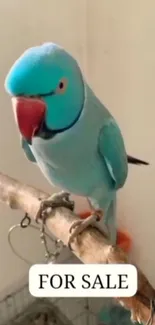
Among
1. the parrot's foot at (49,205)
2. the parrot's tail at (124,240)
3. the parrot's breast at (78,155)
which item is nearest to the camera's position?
the parrot's breast at (78,155)

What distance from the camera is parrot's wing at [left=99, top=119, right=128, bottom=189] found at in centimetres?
70

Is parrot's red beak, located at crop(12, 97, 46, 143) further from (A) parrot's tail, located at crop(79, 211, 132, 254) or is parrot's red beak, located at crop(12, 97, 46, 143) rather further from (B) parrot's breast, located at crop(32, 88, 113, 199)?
(A) parrot's tail, located at crop(79, 211, 132, 254)

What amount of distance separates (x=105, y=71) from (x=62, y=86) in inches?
27.4

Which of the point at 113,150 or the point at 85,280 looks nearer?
the point at 85,280

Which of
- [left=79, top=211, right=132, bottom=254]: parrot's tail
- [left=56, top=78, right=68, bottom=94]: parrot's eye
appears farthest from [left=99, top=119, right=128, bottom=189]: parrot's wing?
[left=79, top=211, right=132, bottom=254]: parrot's tail

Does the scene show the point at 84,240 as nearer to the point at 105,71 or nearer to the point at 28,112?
the point at 28,112

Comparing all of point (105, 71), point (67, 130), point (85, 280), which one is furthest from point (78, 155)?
point (105, 71)

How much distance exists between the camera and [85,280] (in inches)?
21.0

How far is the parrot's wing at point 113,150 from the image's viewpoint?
700 millimetres

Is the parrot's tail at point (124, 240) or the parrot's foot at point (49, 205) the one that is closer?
the parrot's foot at point (49, 205)

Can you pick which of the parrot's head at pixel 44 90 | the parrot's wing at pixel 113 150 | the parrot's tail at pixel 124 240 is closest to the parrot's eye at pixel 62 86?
the parrot's head at pixel 44 90

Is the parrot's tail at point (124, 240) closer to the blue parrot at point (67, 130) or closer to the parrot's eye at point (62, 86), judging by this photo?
the blue parrot at point (67, 130)

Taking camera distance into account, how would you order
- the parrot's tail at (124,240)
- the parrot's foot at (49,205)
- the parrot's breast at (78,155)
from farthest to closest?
the parrot's tail at (124,240) < the parrot's foot at (49,205) < the parrot's breast at (78,155)

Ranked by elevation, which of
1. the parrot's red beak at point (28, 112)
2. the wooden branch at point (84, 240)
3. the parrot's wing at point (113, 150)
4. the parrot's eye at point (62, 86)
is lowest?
the wooden branch at point (84, 240)
